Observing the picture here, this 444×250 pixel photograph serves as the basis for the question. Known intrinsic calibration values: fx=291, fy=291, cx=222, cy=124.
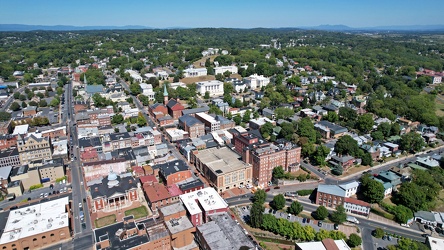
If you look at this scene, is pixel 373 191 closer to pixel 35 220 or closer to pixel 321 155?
pixel 321 155

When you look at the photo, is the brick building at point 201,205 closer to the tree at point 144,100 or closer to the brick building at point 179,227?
the brick building at point 179,227

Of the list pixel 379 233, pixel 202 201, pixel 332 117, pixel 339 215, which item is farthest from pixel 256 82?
pixel 379 233

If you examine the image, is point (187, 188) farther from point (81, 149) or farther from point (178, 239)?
point (81, 149)

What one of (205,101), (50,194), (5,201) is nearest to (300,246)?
(50,194)

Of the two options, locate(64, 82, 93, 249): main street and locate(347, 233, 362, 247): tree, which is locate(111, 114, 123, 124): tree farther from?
locate(347, 233, 362, 247): tree

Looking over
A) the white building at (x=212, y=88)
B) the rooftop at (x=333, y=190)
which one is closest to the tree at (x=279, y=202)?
the rooftop at (x=333, y=190)
